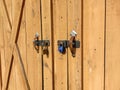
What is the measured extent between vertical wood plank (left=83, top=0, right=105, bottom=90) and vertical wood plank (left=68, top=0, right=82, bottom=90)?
6 centimetres

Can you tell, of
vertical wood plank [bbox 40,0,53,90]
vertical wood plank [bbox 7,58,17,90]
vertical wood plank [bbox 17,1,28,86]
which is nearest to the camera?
vertical wood plank [bbox 40,0,53,90]

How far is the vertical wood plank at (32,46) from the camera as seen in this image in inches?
79.7

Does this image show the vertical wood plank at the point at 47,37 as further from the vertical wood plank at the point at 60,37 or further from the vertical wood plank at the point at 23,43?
the vertical wood plank at the point at 23,43

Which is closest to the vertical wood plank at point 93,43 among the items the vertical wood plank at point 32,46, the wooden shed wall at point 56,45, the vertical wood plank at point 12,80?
the wooden shed wall at point 56,45

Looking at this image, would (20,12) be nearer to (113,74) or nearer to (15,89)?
(15,89)

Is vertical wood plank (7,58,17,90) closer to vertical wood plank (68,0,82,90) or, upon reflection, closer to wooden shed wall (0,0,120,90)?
wooden shed wall (0,0,120,90)

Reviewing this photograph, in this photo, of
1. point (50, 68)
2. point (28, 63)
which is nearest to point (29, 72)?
point (28, 63)

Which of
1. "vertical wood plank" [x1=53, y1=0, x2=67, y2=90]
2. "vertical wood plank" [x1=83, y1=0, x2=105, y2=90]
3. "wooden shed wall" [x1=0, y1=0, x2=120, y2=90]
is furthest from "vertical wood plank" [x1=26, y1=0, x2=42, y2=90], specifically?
"vertical wood plank" [x1=83, y1=0, x2=105, y2=90]

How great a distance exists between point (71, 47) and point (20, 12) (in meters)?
0.70

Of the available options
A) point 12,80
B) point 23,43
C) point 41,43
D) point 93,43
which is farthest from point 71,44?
point 12,80

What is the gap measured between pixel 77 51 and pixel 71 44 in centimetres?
9

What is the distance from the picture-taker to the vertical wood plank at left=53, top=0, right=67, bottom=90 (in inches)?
73.2

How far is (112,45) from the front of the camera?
5.40ft

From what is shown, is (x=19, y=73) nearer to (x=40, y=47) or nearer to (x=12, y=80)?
(x=12, y=80)
